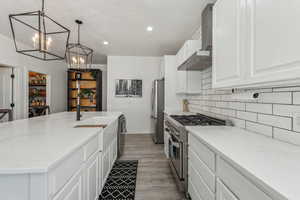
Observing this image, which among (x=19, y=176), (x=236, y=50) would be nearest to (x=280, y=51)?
(x=236, y=50)

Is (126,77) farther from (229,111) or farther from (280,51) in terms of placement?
(280,51)

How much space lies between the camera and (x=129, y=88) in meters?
5.40

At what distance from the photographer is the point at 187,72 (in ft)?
10.6

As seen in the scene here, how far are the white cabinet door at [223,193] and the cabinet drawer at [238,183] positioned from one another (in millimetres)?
29

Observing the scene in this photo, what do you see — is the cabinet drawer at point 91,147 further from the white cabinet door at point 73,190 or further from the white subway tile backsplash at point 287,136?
the white subway tile backsplash at point 287,136

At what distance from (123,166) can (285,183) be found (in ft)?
8.26

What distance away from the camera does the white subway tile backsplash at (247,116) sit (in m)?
1.57

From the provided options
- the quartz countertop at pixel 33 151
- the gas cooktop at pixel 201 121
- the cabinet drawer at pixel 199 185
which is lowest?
the cabinet drawer at pixel 199 185

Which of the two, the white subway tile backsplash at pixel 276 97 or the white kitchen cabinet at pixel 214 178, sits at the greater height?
the white subway tile backsplash at pixel 276 97

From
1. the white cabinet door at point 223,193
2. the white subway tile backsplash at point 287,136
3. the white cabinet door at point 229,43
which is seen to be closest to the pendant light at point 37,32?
the white cabinet door at point 229,43

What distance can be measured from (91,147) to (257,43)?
158 cm

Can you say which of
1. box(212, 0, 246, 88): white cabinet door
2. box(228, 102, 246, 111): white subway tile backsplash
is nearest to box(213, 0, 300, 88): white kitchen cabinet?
box(212, 0, 246, 88): white cabinet door

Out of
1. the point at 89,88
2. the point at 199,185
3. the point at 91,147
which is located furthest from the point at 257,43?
the point at 89,88

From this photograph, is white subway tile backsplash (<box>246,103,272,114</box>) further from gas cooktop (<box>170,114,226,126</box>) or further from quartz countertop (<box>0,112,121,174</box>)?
quartz countertop (<box>0,112,121,174</box>)
